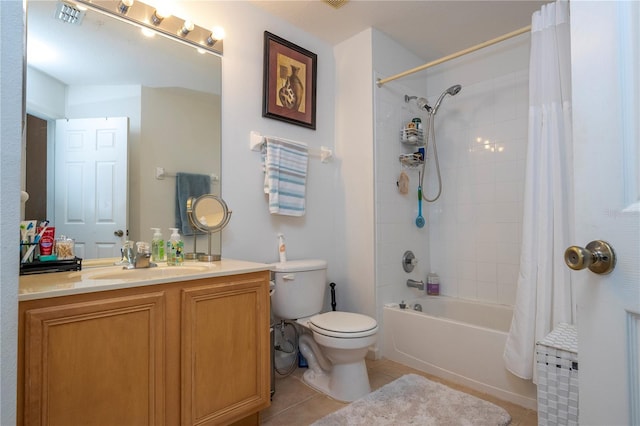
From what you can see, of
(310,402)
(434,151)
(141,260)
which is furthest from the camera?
(434,151)

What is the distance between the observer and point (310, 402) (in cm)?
179

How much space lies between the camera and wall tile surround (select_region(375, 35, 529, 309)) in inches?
95.2

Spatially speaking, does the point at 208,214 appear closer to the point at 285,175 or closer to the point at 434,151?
the point at 285,175

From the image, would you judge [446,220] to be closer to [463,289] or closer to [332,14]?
[463,289]

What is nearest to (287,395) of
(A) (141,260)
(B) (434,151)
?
(A) (141,260)

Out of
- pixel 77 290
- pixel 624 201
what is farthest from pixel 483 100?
pixel 77 290

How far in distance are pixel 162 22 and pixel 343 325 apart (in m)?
1.91

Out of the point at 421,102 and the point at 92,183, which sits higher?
the point at 421,102

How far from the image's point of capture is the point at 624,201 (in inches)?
23.0

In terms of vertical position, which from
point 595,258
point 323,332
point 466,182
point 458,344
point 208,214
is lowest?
point 458,344

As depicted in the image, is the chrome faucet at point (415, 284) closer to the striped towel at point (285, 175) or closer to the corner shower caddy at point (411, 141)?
the corner shower caddy at point (411, 141)

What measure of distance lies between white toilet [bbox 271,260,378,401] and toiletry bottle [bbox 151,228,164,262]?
0.59m

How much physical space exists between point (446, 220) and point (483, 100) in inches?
39.4

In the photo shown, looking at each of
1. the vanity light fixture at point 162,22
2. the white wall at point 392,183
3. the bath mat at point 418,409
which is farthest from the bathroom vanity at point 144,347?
the vanity light fixture at point 162,22
